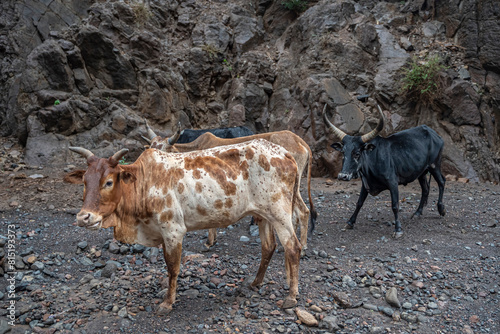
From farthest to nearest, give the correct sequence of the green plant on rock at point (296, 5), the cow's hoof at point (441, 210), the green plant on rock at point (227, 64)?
the green plant on rock at point (296, 5) < the green plant on rock at point (227, 64) < the cow's hoof at point (441, 210)

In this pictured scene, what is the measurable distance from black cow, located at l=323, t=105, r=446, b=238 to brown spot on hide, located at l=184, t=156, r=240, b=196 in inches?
137

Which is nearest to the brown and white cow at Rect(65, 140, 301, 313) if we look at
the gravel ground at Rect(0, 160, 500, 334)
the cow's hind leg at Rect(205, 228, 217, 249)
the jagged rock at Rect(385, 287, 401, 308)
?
the gravel ground at Rect(0, 160, 500, 334)

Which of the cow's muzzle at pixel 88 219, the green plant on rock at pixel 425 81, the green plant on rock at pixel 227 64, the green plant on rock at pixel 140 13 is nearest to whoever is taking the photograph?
the cow's muzzle at pixel 88 219

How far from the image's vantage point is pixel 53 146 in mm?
12039

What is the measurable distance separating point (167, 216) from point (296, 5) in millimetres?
15134

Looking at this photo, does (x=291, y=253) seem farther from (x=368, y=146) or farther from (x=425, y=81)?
(x=425, y=81)

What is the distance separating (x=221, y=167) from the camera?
4.40 m

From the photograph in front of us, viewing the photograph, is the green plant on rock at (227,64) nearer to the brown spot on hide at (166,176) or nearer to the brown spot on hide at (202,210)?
the brown spot on hide at (166,176)

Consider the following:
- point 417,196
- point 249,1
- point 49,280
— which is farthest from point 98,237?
point 249,1

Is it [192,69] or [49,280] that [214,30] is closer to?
[192,69]

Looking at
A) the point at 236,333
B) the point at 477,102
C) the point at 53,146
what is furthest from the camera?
the point at 477,102

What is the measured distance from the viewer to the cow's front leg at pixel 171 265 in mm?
4180

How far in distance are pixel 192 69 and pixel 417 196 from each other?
404 inches

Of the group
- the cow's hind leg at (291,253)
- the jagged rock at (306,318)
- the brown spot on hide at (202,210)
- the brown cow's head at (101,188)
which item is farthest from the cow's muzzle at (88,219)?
the jagged rock at (306,318)
